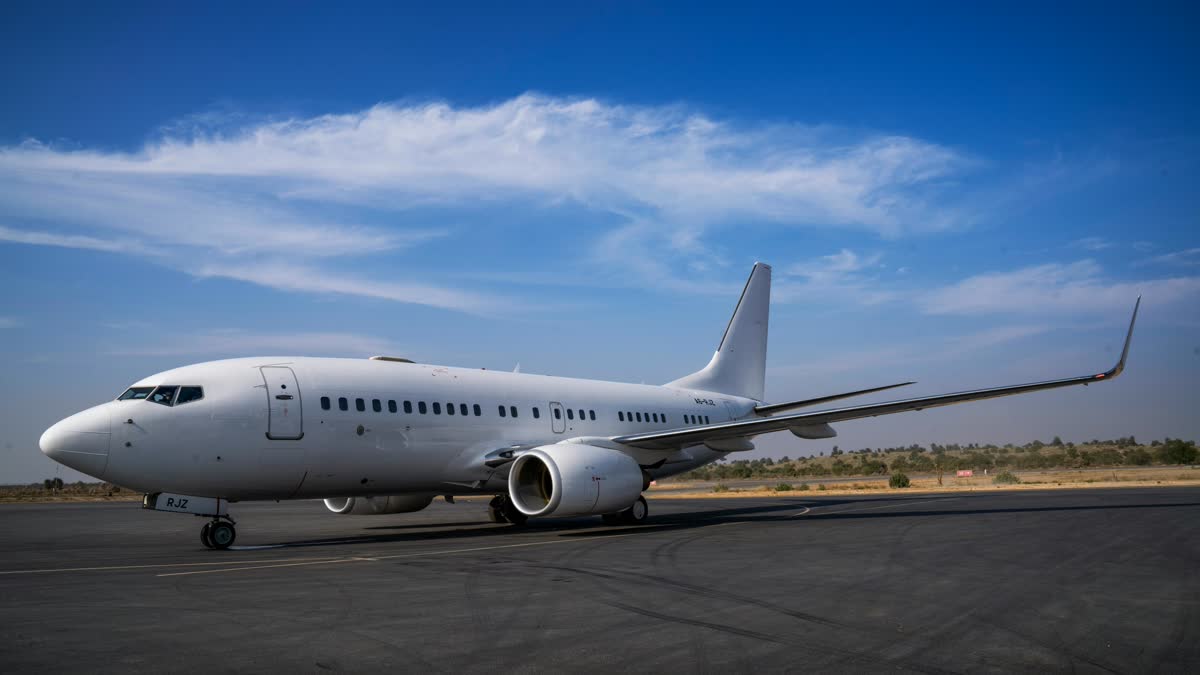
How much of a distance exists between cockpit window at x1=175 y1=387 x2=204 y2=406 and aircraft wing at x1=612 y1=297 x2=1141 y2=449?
31.4 feet

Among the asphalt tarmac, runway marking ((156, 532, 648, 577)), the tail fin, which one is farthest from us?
the tail fin

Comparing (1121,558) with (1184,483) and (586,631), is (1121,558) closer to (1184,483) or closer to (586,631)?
(586,631)

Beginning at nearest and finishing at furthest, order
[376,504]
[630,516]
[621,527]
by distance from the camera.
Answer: [621,527]
[630,516]
[376,504]

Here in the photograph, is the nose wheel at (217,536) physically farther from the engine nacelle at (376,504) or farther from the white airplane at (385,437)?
the engine nacelle at (376,504)

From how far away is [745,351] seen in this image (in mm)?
31734

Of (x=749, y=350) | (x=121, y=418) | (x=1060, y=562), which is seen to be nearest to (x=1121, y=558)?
(x=1060, y=562)

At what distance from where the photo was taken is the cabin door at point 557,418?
73.1 feet

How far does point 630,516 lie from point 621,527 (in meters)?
0.64

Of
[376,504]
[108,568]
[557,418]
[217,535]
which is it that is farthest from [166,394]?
[557,418]

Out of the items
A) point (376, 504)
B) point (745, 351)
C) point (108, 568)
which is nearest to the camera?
point (108, 568)

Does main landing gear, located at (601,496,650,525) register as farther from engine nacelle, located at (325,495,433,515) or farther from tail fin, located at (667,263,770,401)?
tail fin, located at (667,263,770,401)

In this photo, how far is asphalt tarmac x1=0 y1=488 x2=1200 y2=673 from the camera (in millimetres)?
6242

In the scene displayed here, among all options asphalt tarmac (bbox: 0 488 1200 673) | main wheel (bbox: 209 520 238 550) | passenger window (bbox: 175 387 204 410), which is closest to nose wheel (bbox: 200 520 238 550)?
main wheel (bbox: 209 520 238 550)

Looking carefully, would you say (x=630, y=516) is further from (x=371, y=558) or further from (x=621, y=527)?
(x=371, y=558)
